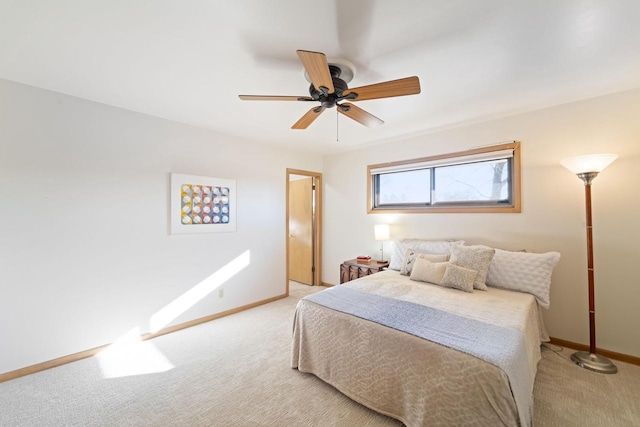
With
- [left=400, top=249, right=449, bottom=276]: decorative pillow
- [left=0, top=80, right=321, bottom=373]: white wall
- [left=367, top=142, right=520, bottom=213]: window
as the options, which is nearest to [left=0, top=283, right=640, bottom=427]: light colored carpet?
[left=0, top=80, right=321, bottom=373]: white wall

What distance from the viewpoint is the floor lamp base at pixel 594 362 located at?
214cm

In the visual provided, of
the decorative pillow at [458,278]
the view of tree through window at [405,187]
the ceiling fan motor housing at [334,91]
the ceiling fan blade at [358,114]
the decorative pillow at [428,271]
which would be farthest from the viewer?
the view of tree through window at [405,187]

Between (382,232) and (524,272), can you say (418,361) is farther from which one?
(382,232)

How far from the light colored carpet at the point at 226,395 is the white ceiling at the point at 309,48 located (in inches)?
97.1

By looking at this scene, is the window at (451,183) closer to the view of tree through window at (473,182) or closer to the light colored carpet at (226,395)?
the view of tree through window at (473,182)

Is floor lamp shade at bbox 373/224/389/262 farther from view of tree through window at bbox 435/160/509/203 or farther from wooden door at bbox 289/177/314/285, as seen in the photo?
wooden door at bbox 289/177/314/285

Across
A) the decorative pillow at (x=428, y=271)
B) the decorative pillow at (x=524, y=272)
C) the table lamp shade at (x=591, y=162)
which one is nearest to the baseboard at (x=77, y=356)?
the decorative pillow at (x=428, y=271)

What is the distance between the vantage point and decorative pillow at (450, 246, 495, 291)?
248cm

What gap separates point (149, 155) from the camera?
111 inches

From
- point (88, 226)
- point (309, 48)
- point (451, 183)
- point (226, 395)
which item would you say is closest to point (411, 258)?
point (451, 183)

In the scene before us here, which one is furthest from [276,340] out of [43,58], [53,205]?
[43,58]

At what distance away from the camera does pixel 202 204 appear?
3223 mm

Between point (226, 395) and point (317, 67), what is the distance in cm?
237

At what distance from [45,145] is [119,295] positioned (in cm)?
154
